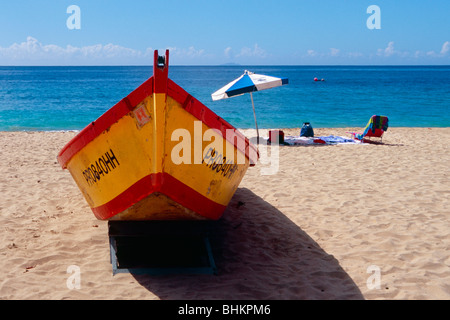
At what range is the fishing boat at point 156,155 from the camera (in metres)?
3.45

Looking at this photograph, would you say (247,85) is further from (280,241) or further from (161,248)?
(161,248)

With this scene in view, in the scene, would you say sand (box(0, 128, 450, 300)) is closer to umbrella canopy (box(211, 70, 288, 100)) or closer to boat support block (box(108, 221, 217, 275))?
boat support block (box(108, 221, 217, 275))

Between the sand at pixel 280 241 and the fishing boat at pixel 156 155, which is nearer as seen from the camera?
the fishing boat at pixel 156 155

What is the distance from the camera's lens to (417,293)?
3.64 m

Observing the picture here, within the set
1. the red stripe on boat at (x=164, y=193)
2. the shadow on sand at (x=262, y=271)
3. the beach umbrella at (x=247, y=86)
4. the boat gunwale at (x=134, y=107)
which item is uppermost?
the beach umbrella at (x=247, y=86)

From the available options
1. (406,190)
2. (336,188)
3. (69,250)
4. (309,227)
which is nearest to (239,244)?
(309,227)

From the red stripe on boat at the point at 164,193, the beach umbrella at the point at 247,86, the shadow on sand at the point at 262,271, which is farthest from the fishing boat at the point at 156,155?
the beach umbrella at the point at 247,86

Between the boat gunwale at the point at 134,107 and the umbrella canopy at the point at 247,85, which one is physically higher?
the umbrella canopy at the point at 247,85

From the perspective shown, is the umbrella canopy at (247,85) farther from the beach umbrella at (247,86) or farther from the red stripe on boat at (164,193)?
the red stripe on boat at (164,193)

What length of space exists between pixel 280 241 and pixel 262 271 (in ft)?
2.77

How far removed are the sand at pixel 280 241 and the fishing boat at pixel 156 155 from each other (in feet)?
2.25

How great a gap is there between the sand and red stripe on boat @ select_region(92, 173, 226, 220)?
0.64 meters

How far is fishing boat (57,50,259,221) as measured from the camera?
3.45 metres

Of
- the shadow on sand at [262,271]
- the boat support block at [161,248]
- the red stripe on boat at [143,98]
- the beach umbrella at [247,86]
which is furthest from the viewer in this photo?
the beach umbrella at [247,86]
